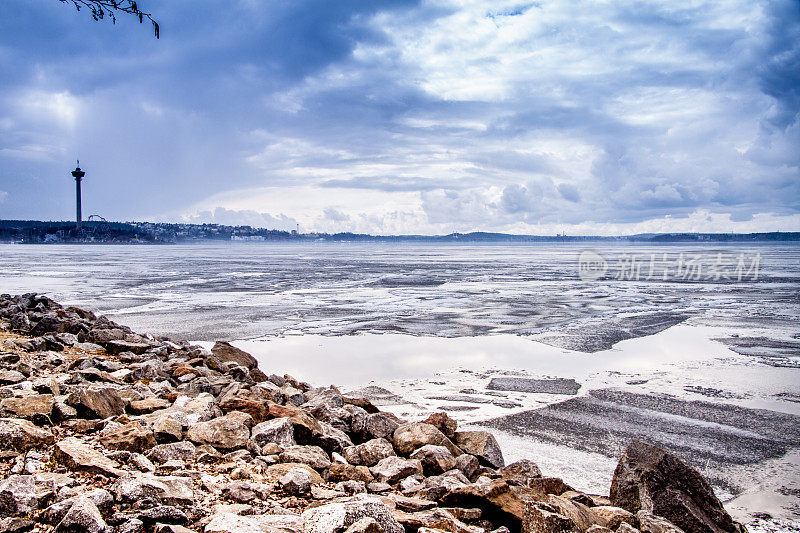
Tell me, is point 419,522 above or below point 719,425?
above

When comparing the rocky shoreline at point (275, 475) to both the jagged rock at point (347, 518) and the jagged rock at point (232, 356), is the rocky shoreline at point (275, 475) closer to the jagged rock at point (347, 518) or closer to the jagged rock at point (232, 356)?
the jagged rock at point (347, 518)

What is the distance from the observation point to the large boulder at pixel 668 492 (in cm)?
402

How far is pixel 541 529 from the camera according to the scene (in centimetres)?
331

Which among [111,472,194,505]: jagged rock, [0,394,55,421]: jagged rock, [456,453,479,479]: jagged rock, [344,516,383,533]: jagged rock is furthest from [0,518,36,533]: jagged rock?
[456,453,479,479]: jagged rock

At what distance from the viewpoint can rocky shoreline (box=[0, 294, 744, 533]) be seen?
314 centimetres

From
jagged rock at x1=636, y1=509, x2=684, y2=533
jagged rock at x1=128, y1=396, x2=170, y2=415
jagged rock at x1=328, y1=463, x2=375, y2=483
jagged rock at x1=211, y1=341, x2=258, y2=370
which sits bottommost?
A: jagged rock at x1=211, y1=341, x2=258, y2=370

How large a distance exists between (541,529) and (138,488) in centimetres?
233

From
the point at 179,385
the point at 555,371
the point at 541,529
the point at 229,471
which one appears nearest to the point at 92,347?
the point at 179,385

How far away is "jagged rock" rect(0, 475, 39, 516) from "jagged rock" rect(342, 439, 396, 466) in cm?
228

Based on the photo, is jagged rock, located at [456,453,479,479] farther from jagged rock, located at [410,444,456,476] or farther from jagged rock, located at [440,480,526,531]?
jagged rock, located at [440,480,526,531]

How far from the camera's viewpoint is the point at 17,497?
3139 millimetres

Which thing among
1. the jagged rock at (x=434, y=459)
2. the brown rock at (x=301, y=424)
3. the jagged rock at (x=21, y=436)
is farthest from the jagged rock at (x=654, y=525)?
the jagged rock at (x=21, y=436)

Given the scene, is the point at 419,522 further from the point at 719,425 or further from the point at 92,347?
the point at 92,347

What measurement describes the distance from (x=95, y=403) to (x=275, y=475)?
6.44 ft
